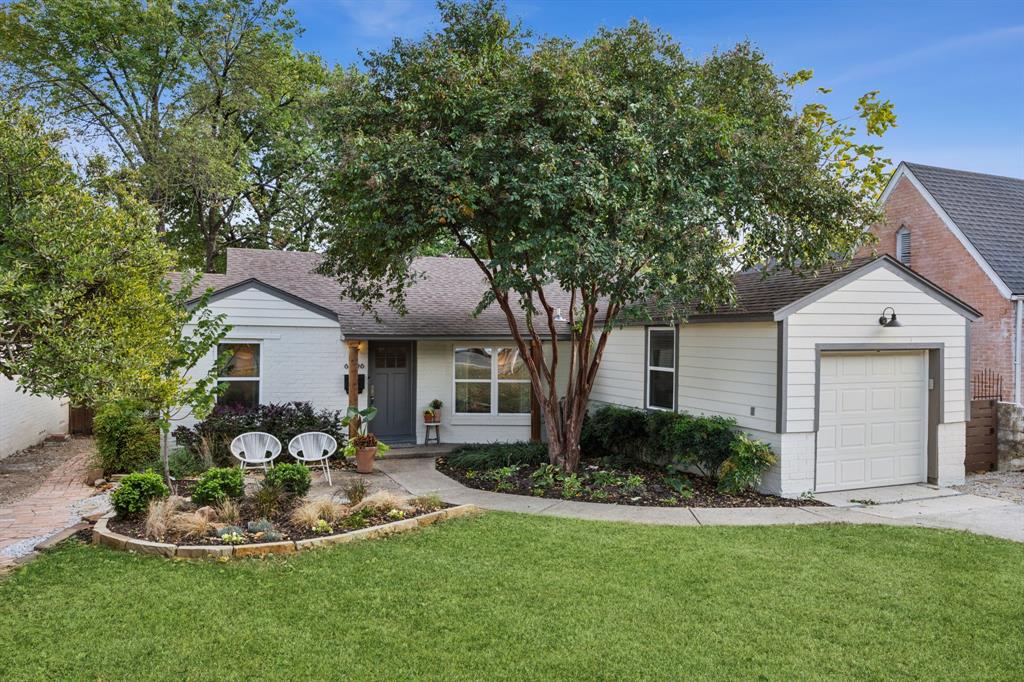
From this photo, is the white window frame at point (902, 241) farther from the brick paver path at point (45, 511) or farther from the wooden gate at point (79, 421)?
the wooden gate at point (79, 421)

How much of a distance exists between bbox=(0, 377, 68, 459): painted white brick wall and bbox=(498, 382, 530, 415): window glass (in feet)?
28.8

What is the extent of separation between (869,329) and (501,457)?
6.34m

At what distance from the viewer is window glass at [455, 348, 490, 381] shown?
14.3 m

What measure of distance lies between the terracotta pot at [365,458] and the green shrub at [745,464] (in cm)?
574

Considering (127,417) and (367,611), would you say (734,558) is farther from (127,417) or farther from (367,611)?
(127,417)

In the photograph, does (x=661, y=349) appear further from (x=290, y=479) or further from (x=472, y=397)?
(x=290, y=479)

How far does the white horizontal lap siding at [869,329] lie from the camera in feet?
31.0

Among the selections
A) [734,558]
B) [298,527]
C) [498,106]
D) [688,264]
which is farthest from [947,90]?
[298,527]

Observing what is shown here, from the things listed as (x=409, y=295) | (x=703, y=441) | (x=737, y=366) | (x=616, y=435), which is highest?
(x=409, y=295)

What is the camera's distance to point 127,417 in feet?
33.3

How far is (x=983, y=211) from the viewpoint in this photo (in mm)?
16547

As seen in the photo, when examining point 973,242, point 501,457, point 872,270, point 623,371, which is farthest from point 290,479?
point 973,242

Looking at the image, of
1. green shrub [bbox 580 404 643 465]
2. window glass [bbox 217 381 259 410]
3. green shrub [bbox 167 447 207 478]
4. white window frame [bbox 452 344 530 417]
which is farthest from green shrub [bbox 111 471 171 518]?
white window frame [bbox 452 344 530 417]

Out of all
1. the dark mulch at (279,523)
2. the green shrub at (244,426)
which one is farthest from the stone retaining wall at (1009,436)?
the green shrub at (244,426)
